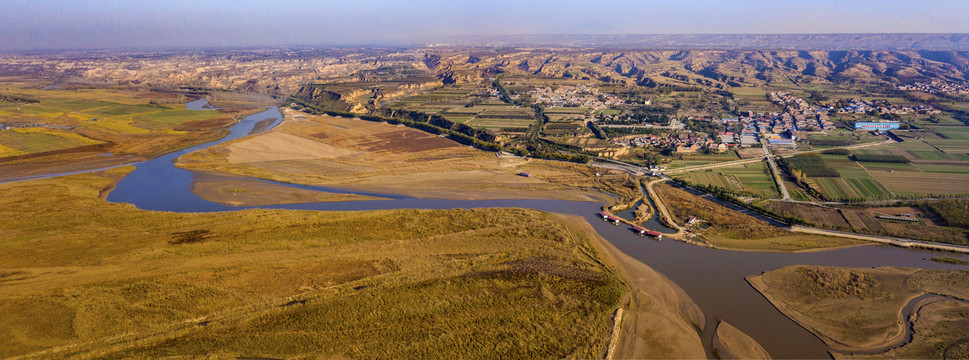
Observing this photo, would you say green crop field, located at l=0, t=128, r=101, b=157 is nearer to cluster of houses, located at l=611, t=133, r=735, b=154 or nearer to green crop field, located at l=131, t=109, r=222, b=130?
green crop field, located at l=131, t=109, r=222, b=130

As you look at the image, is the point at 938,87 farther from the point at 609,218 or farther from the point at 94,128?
the point at 94,128

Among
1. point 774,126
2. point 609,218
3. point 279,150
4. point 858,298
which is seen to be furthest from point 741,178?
point 279,150

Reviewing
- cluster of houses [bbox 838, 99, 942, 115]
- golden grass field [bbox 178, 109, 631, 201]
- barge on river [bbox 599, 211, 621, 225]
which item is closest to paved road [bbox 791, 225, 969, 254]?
barge on river [bbox 599, 211, 621, 225]

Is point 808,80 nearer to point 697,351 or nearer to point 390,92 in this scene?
point 390,92

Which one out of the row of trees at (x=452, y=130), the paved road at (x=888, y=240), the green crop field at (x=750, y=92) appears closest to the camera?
the paved road at (x=888, y=240)

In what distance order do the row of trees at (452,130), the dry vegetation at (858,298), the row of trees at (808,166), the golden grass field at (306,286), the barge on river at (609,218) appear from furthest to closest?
1. the row of trees at (452,130)
2. the row of trees at (808,166)
3. the barge on river at (609,218)
4. the dry vegetation at (858,298)
5. the golden grass field at (306,286)

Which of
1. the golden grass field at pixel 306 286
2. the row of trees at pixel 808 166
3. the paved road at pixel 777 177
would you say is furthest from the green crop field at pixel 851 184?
the golden grass field at pixel 306 286

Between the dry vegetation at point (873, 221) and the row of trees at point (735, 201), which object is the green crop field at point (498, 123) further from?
the dry vegetation at point (873, 221)
